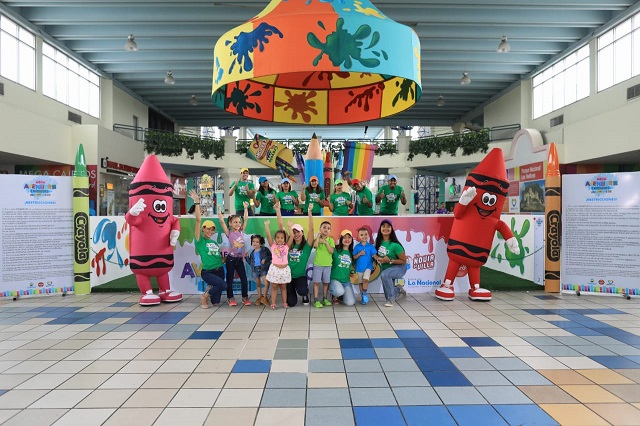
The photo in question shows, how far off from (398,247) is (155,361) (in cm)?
374

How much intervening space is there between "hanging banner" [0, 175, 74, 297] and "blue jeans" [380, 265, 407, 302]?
4.97m

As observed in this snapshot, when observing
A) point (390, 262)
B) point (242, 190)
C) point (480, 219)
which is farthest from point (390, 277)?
point (242, 190)

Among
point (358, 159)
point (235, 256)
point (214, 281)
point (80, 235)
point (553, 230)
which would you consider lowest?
point (214, 281)

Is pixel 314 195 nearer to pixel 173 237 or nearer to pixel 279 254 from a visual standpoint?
pixel 279 254

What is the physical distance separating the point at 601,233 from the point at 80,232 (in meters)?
8.22

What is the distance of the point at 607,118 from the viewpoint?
11867mm

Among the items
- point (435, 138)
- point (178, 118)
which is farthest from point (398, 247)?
point (178, 118)

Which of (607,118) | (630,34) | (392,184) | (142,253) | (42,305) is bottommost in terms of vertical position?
(42,305)

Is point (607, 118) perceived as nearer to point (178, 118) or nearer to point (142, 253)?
point (142, 253)

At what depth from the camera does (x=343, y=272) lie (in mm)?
6090

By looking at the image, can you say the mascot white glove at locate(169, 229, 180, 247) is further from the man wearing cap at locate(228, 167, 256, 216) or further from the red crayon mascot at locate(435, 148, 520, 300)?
the red crayon mascot at locate(435, 148, 520, 300)

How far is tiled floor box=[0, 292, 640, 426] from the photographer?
283 centimetres

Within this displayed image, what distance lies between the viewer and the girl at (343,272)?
6.08 meters

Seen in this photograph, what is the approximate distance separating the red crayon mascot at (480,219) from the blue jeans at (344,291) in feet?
4.55
